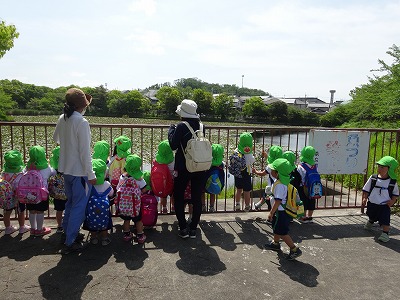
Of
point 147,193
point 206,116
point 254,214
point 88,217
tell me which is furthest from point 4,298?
point 206,116

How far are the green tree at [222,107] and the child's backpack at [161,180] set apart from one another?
186 ft

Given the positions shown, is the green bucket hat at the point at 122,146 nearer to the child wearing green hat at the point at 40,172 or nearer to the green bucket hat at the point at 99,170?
the green bucket hat at the point at 99,170

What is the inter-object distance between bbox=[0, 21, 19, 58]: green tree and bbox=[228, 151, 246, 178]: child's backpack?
43.1ft

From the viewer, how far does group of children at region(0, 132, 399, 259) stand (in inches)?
145

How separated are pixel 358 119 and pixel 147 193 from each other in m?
13.8

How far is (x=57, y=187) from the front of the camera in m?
3.89

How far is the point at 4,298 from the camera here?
107 inches

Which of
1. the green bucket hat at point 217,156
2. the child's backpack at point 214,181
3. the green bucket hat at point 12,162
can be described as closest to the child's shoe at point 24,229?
the green bucket hat at point 12,162

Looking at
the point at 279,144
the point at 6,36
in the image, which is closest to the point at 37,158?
the point at 279,144

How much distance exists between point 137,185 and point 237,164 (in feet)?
5.52

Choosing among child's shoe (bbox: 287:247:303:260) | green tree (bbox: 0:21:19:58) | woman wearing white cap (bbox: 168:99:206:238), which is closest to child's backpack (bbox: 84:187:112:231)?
woman wearing white cap (bbox: 168:99:206:238)

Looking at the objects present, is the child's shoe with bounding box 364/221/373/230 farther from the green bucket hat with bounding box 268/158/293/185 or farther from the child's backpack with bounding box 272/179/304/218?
the green bucket hat with bounding box 268/158/293/185

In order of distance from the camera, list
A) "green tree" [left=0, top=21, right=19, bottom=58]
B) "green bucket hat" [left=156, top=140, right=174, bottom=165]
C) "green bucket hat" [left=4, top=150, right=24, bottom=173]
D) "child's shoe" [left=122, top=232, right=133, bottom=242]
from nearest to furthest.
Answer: "green bucket hat" [left=4, top=150, right=24, bottom=173] → "child's shoe" [left=122, top=232, right=133, bottom=242] → "green bucket hat" [left=156, top=140, right=174, bottom=165] → "green tree" [left=0, top=21, right=19, bottom=58]

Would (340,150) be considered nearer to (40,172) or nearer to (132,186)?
(132,186)
